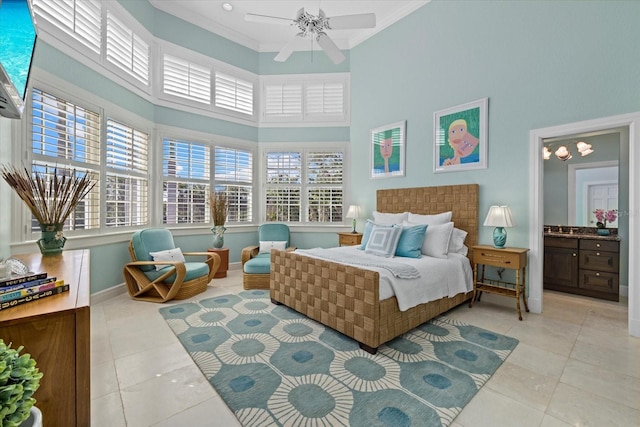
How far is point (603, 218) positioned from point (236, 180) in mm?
5954

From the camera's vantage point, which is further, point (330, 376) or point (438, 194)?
point (438, 194)

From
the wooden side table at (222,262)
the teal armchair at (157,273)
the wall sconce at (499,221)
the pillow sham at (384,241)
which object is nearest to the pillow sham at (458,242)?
the wall sconce at (499,221)

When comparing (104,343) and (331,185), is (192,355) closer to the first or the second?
(104,343)

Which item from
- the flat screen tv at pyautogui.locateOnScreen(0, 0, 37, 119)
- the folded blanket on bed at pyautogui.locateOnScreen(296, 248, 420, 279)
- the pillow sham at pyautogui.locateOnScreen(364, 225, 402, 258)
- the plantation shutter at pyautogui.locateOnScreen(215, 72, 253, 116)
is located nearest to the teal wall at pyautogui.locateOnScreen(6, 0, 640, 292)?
the plantation shutter at pyautogui.locateOnScreen(215, 72, 253, 116)

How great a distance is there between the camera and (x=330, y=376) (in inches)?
76.3

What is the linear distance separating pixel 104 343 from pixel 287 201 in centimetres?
368

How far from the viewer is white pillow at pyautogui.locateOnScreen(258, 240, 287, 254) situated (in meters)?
4.68

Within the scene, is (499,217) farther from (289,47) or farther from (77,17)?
(77,17)

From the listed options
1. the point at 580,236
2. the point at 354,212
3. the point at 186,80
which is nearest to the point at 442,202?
the point at 354,212

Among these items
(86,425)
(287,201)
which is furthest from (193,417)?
(287,201)

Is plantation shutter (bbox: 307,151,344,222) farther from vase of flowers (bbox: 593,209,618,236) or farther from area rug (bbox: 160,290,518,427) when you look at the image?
vase of flowers (bbox: 593,209,618,236)

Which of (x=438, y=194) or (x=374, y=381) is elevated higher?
(x=438, y=194)

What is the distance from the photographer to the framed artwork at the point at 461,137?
357 centimetres

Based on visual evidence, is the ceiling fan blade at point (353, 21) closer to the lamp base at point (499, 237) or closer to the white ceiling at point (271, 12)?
the white ceiling at point (271, 12)
